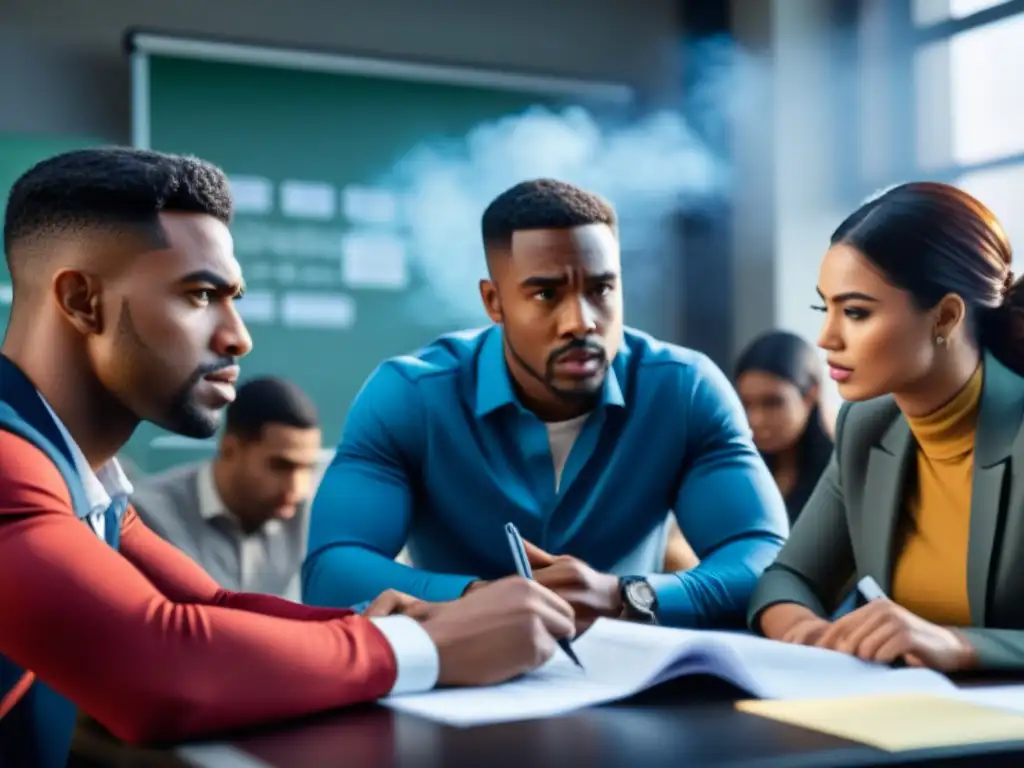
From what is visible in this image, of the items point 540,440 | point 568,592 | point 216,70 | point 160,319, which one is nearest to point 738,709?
point 568,592

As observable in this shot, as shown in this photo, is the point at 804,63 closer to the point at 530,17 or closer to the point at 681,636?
the point at 530,17

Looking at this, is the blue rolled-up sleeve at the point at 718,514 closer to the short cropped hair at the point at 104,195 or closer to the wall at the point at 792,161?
the short cropped hair at the point at 104,195

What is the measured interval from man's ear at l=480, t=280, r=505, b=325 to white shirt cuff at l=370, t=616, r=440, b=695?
76 centimetres

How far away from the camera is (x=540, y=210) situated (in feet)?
5.21

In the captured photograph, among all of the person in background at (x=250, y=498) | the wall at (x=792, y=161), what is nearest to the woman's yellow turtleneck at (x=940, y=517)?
Answer: the person in background at (x=250, y=498)

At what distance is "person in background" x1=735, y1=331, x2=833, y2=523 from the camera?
2609 mm

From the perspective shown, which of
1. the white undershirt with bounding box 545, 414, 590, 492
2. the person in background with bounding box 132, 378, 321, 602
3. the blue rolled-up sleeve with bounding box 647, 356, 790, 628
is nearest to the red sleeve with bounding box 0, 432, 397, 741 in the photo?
the blue rolled-up sleeve with bounding box 647, 356, 790, 628

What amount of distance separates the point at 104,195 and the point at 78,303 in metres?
0.09

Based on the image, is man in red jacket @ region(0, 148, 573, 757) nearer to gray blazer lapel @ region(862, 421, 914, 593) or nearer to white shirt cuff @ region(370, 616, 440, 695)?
white shirt cuff @ region(370, 616, 440, 695)

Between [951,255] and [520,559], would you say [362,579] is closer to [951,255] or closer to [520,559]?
[520,559]

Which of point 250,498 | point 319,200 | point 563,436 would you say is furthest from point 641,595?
point 319,200

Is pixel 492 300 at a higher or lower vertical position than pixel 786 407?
higher

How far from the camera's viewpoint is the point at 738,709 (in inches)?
34.0

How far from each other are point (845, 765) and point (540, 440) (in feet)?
3.12
